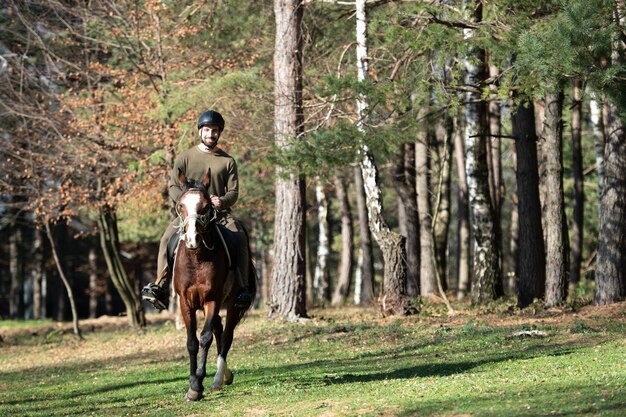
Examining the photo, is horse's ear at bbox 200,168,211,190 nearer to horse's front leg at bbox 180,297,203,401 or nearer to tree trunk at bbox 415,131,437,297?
horse's front leg at bbox 180,297,203,401

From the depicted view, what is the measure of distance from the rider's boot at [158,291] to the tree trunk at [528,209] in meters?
11.4

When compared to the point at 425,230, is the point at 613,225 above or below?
below

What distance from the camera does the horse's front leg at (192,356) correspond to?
12109 millimetres

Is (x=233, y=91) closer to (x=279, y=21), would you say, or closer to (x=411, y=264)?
(x=279, y=21)

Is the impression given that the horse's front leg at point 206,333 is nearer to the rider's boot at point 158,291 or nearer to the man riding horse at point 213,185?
the man riding horse at point 213,185

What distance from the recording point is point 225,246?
40.2ft

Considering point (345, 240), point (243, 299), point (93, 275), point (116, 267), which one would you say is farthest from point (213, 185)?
point (93, 275)

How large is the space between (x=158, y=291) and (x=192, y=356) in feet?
2.97

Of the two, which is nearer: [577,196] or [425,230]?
[577,196]

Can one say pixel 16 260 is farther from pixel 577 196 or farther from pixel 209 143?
pixel 209 143

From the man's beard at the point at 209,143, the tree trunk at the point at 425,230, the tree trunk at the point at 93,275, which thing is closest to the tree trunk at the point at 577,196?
the tree trunk at the point at 425,230

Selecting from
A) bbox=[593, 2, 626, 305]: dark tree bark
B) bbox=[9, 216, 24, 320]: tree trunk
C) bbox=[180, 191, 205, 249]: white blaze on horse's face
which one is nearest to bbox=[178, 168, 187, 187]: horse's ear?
bbox=[180, 191, 205, 249]: white blaze on horse's face

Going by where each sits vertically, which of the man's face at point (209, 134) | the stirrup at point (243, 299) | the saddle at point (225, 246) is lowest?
the stirrup at point (243, 299)

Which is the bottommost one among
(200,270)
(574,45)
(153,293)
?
(153,293)
